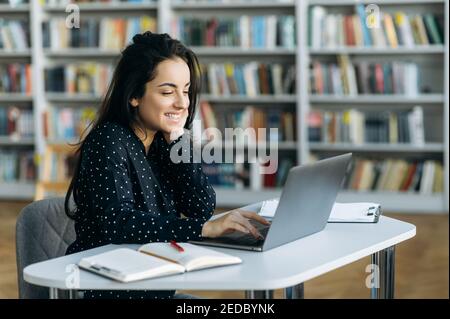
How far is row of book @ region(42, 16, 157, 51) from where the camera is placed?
562 centimetres

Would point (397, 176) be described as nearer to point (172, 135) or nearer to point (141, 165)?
point (172, 135)

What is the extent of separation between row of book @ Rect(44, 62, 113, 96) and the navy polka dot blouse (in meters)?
3.69

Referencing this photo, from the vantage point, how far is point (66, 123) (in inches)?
228

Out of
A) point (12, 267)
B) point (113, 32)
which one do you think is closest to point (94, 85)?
point (113, 32)

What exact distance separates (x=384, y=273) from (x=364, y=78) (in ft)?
11.5

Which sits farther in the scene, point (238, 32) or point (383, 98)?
point (238, 32)

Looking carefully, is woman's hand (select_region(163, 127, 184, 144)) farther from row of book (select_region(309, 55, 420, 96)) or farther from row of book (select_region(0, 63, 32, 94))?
row of book (select_region(0, 63, 32, 94))

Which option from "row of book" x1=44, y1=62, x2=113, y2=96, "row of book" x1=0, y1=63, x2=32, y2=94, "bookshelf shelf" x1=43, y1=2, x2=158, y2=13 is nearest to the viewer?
"bookshelf shelf" x1=43, y1=2, x2=158, y2=13

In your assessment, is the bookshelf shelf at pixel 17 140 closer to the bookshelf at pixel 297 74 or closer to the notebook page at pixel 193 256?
the bookshelf at pixel 297 74

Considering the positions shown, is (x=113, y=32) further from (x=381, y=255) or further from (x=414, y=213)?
(x=381, y=255)

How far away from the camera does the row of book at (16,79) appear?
19.1 ft

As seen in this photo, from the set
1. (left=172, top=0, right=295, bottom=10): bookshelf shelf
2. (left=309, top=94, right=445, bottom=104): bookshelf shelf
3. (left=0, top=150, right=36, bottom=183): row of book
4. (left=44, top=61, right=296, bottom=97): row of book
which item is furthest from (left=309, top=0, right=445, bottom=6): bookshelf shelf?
(left=0, top=150, right=36, bottom=183): row of book

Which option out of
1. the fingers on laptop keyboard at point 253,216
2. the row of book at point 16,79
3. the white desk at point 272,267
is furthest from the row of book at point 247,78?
the fingers on laptop keyboard at point 253,216

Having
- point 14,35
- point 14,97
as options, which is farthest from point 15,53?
point 14,97
